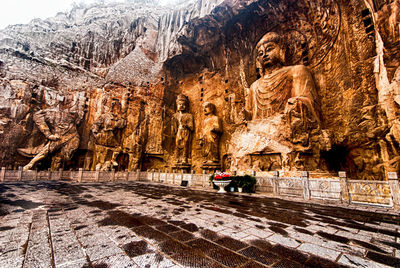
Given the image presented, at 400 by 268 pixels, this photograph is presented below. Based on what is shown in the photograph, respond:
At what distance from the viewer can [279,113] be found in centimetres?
895

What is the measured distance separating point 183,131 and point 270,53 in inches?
336

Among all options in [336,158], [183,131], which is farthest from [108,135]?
[336,158]

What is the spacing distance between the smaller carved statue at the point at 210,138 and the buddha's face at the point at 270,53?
5163mm

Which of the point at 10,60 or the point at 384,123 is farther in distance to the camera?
the point at 10,60

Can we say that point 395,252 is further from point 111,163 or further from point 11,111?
point 11,111

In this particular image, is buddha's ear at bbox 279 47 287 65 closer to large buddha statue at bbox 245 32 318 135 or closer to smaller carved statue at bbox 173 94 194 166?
large buddha statue at bbox 245 32 318 135

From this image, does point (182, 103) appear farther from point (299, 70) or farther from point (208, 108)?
point (299, 70)

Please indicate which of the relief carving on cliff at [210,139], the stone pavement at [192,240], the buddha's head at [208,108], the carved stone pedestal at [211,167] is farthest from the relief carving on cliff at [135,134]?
the stone pavement at [192,240]

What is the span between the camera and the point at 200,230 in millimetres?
2486

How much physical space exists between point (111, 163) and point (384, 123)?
16772 mm

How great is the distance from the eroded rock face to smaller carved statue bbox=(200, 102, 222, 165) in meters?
0.21

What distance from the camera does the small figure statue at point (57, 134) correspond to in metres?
14.9

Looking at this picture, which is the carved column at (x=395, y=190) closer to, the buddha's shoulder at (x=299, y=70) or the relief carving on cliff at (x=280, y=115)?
the relief carving on cliff at (x=280, y=115)

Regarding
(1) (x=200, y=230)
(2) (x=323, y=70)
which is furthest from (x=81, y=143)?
(2) (x=323, y=70)
